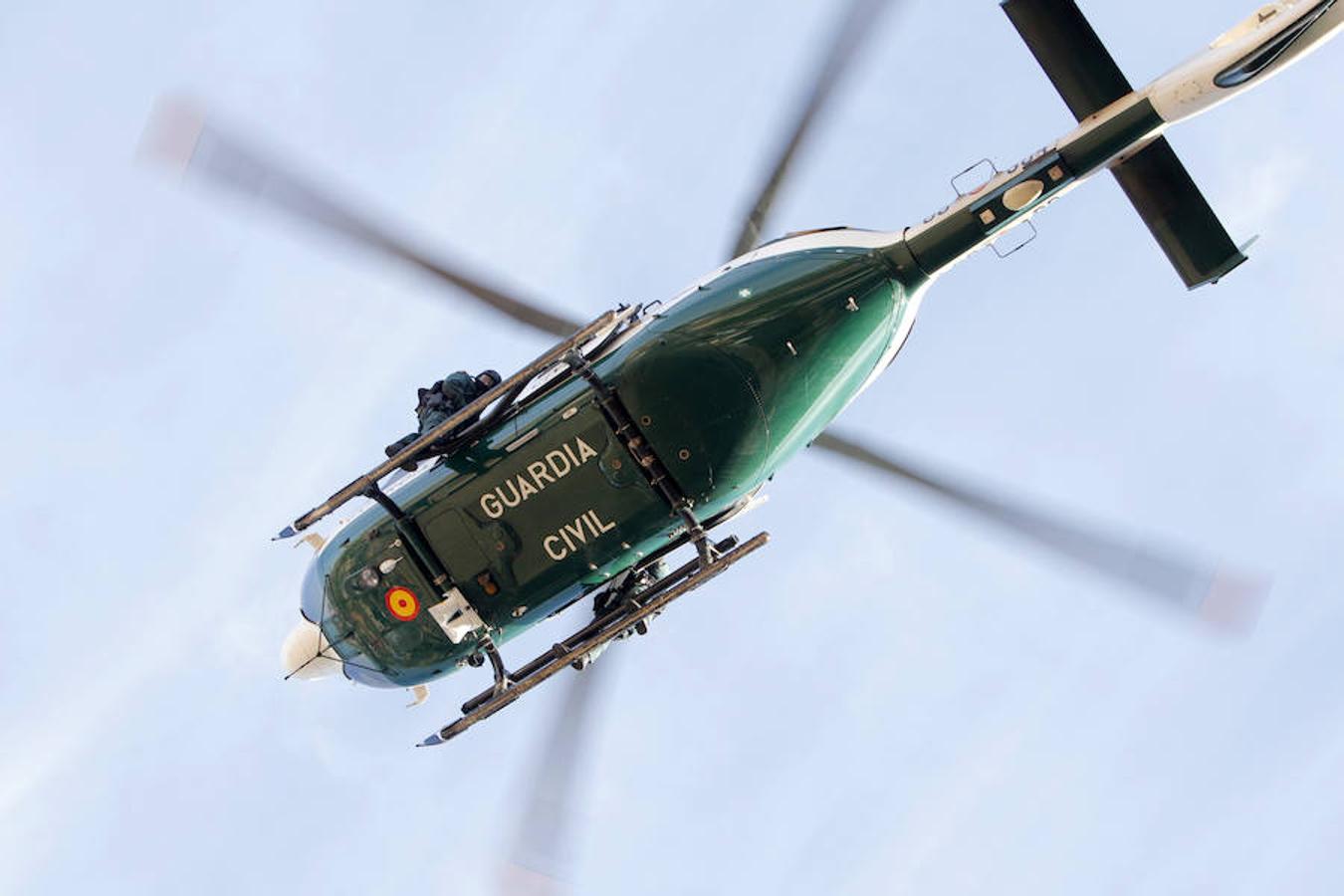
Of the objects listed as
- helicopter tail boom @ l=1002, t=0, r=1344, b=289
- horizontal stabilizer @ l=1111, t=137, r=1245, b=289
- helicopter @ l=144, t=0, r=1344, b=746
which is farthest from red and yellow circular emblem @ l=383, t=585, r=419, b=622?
horizontal stabilizer @ l=1111, t=137, r=1245, b=289

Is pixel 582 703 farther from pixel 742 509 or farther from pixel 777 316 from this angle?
pixel 777 316

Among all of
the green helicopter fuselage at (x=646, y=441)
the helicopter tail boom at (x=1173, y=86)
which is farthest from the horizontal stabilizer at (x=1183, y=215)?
the green helicopter fuselage at (x=646, y=441)

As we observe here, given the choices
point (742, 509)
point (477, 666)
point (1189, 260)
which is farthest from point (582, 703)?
point (1189, 260)

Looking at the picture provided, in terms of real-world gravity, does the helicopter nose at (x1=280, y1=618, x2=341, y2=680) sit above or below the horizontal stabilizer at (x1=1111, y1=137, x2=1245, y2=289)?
above

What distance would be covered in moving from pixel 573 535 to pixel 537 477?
866 mm

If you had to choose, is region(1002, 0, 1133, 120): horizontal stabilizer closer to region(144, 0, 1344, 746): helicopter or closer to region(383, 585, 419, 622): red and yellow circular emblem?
region(144, 0, 1344, 746): helicopter

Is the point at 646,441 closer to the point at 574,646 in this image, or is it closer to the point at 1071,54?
the point at 574,646

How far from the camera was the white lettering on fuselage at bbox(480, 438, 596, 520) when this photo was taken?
58.0ft

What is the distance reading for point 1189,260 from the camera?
18766 millimetres

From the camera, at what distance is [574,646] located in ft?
61.5

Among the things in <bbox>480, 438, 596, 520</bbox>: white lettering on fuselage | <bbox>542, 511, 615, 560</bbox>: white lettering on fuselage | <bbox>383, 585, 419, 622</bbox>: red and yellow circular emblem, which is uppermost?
<bbox>480, 438, 596, 520</bbox>: white lettering on fuselage

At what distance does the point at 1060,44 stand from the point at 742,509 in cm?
719

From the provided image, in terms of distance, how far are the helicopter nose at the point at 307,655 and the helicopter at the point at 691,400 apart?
840mm

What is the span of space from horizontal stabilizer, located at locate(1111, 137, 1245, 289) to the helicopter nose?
1248 cm
